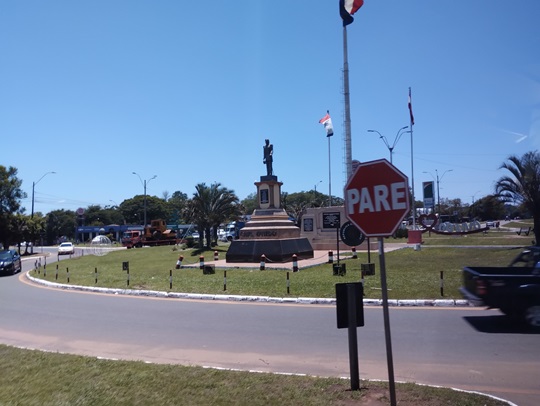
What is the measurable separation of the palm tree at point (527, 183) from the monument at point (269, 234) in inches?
549

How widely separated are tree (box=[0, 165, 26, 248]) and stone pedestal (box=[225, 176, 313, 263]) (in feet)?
103

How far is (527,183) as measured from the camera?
30750mm

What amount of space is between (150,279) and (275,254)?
8.90 m

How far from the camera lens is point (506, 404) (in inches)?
209

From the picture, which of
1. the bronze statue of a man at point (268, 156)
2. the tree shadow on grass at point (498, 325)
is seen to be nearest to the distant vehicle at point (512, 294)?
the tree shadow on grass at point (498, 325)

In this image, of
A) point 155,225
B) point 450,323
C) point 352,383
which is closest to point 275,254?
point 450,323

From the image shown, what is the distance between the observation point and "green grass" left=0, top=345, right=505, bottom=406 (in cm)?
550

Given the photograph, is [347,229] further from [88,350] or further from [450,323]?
[88,350]

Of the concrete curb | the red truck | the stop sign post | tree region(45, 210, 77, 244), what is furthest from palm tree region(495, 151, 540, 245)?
tree region(45, 210, 77, 244)

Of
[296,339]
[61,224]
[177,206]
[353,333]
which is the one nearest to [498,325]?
[296,339]

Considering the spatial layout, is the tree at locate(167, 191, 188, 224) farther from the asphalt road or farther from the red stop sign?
the red stop sign

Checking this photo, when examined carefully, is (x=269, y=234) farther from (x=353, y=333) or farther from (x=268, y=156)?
(x=353, y=333)

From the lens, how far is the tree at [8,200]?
4978 centimetres

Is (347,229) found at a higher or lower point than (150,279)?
higher
